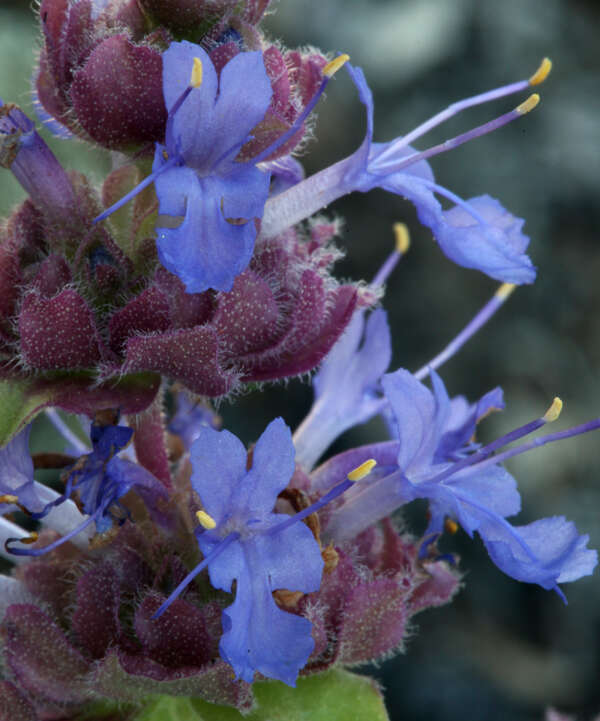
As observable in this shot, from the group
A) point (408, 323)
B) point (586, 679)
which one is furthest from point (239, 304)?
point (586, 679)

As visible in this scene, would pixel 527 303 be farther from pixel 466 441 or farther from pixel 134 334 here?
pixel 134 334

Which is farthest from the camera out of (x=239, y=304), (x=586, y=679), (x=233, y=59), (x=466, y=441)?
(x=586, y=679)

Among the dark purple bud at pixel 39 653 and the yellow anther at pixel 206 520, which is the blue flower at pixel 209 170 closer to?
the yellow anther at pixel 206 520

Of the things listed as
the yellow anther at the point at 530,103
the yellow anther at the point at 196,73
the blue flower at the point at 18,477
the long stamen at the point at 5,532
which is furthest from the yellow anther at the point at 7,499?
the yellow anther at the point at 530,103

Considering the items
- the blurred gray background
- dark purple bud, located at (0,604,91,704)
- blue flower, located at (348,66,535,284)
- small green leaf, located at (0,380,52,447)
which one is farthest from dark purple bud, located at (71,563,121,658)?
the blurred gray background

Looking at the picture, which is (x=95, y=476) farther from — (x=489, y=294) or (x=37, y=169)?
(x=489, y=294)
